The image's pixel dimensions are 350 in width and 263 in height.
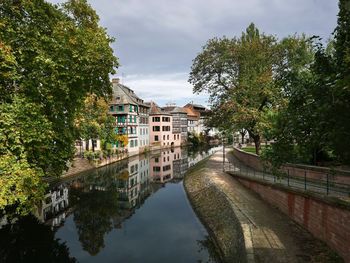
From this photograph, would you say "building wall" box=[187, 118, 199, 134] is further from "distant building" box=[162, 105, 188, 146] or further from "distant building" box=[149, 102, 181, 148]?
"distant building" box=[149, 102, 181, 148]

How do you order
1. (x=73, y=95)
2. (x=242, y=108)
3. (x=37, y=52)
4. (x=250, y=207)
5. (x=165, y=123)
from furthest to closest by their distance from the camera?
1. (x=165, y=123)
2. (x=242, y=108)
3. (x=250, y=207)
4. (x=73, y=95)
5. (x=37, y=52)

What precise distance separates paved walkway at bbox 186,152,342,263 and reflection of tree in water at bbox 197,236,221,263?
2.39m

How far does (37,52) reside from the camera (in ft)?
40.7

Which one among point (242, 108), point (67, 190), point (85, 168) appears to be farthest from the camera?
point (85, 168)

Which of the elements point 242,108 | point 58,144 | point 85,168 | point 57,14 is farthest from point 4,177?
Answer: point 85,168

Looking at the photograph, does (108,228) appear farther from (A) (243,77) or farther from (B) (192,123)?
(B) (192,123)

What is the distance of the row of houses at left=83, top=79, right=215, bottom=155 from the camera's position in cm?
5606

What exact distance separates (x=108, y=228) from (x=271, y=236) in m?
11.8

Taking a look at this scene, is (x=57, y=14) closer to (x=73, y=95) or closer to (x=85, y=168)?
(x=73, y=95)

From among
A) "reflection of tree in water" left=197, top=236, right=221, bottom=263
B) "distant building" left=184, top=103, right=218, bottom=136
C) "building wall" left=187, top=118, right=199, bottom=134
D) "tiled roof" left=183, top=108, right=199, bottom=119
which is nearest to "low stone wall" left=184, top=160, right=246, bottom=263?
"reflection of tree in water" left=197, top=236, right=221, bottom=263

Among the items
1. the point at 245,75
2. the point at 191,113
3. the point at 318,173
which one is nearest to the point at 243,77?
A: the point at 245,75

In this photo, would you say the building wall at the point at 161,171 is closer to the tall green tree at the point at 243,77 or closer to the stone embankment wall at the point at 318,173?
the tall green tree at the point at 243,77

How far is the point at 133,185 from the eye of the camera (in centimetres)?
3219

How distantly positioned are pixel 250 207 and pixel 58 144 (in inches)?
521
